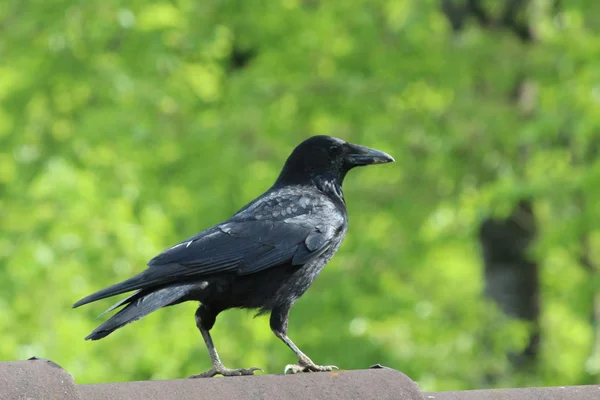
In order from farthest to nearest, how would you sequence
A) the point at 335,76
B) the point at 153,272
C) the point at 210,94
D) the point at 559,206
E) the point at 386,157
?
the point at 210,94 → the point at 335,76 → the point at 559,206 → the point at 386,157 → the point at 153,272

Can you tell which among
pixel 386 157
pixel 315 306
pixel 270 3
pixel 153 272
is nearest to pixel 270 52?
pixel 270 3

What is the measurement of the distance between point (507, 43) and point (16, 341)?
5.75 meters

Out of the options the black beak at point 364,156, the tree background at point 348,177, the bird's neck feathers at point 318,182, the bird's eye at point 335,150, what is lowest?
the tree background at point 348,177

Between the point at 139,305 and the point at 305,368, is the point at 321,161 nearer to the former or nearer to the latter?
the point at 305,368

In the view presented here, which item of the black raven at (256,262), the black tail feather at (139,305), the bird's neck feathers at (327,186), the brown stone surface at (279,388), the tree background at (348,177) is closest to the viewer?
the brown stone surface at (279,388)

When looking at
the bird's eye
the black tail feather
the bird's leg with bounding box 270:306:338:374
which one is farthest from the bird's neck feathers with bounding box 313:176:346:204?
the black tail feather

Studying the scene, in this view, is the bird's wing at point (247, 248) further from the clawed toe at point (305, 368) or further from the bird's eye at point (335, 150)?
the bird's eye at point (335, 150)

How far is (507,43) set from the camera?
10164 millimetres

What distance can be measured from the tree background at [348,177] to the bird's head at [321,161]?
4.21 meters

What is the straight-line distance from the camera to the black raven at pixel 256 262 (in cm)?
349

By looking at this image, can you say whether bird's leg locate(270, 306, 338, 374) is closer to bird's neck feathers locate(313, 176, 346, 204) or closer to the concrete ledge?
bird's neck feathers locate(313, 176, 346, 204)

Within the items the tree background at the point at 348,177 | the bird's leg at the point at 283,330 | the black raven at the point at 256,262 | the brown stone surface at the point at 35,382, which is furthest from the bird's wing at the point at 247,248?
the tree background at the point at 348,177

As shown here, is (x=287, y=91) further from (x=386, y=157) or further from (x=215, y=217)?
(x=386, y=157)

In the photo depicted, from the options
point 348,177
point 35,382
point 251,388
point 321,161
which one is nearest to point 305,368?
point 321,161
